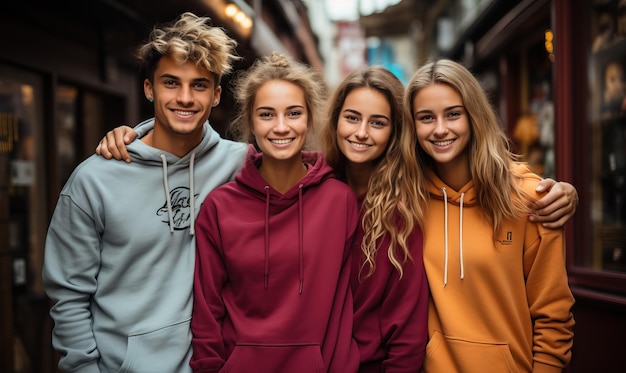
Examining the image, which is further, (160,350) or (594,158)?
(594,158)

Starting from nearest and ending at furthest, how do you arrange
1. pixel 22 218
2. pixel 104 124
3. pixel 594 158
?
pixel 22 218 → pixel 594 158 → pixel 104 124

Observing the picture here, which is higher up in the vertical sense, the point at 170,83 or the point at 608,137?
the point at 170,83

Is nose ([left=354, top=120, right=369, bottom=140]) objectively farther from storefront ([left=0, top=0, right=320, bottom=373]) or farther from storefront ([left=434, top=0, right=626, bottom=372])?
storefront ([left=434, top=0, right=626, bottom=372])

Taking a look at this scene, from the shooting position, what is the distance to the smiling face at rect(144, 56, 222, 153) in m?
2.74

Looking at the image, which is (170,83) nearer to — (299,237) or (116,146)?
(116,146)

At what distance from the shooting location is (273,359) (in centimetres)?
250

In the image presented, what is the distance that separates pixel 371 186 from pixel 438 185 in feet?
1.18

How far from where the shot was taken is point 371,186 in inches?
117

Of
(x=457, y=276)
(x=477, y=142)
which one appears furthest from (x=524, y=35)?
(x=457, y=276)

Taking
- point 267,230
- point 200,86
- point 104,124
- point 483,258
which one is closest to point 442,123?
point 483,258

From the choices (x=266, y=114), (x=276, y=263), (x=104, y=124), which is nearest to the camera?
(x=276, y=263)

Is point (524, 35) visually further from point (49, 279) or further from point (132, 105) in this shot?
point (49, 279)

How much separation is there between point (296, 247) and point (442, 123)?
99 cm

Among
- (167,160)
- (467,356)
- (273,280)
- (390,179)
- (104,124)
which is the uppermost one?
(104,124)
